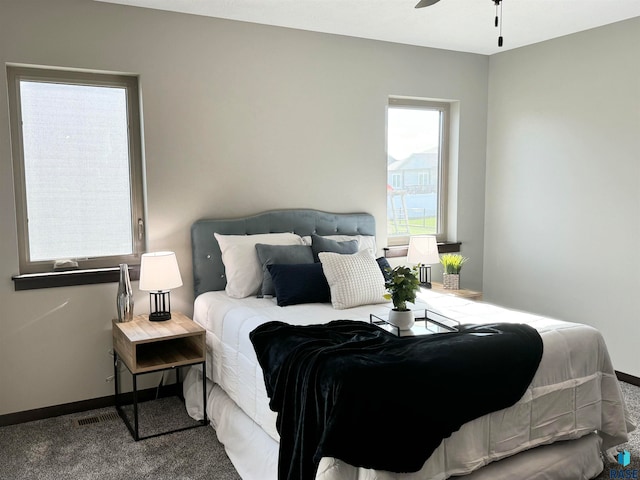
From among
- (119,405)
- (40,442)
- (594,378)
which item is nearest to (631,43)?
(594,378)

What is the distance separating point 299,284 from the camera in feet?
12.0

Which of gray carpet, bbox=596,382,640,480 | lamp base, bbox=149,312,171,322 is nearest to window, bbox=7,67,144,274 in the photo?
lamp base, bbox=149,312,171,322

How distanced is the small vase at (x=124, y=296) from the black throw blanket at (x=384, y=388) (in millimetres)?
1266

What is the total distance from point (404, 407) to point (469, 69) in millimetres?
3769

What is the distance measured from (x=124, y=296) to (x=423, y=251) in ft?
7.71

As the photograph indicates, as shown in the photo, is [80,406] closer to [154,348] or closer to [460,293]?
[154,348]

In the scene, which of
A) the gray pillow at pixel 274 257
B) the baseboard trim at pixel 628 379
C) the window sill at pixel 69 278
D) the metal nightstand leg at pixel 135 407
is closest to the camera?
the metal nightstand leg at pixel 135 407

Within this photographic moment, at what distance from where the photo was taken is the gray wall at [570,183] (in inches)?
165

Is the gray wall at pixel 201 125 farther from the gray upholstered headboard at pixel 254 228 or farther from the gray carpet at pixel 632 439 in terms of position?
the gray carpet at pixel 632 439

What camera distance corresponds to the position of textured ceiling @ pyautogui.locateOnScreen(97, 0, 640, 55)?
147 inches

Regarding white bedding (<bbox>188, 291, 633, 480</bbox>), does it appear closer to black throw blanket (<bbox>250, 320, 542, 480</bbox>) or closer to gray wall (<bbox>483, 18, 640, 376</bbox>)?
black throw blanket (<bbox>250, 320, 542, 480</bbox>)

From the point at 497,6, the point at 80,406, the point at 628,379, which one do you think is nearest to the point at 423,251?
the point at 628,379

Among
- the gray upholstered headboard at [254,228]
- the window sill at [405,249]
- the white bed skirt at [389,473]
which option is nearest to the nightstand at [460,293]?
the window sill at [405,249]

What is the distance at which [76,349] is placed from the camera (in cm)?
377
